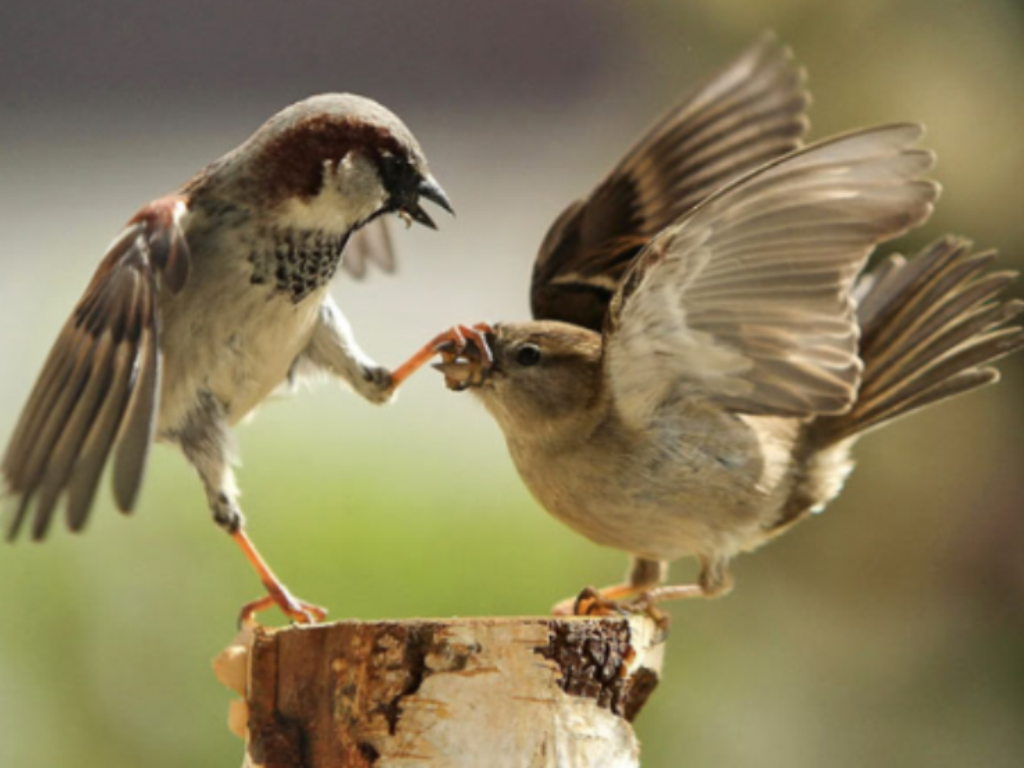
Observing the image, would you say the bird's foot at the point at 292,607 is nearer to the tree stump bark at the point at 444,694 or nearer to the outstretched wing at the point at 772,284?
the tree stump bark at the point at 444,694

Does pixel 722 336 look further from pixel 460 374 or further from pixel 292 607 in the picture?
pixel 292 607

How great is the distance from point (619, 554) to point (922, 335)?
1367 mm

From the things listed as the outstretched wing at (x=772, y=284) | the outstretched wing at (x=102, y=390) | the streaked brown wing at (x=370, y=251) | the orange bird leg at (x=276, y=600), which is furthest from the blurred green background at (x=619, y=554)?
→ the outstretched wing at (x=102, y=390)

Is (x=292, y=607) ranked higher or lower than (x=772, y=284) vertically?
lower

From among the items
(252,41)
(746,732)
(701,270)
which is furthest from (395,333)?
(701,270)

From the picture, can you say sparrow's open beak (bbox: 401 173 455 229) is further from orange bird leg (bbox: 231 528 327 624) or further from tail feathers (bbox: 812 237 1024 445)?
tail feathers (bbox: 812 237 1024 445)

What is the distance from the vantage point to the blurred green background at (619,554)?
3258 millimetres

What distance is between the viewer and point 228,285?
200cm

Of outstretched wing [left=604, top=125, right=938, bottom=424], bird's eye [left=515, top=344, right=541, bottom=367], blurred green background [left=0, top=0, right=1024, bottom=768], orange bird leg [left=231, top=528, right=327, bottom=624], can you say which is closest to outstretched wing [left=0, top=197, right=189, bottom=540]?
orange bird leg [left=231, top=528, right=327, bottom=624]

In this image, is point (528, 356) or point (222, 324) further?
point (528, 356)

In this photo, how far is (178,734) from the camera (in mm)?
3250

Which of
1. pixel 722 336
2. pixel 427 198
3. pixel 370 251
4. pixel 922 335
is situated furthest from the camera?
pixel 370 251

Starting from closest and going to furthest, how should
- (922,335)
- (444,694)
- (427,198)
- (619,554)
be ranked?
(444,694) < (427,198) < (922,335) < (619,554)

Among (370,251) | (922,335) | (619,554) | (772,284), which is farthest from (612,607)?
(619,554)
